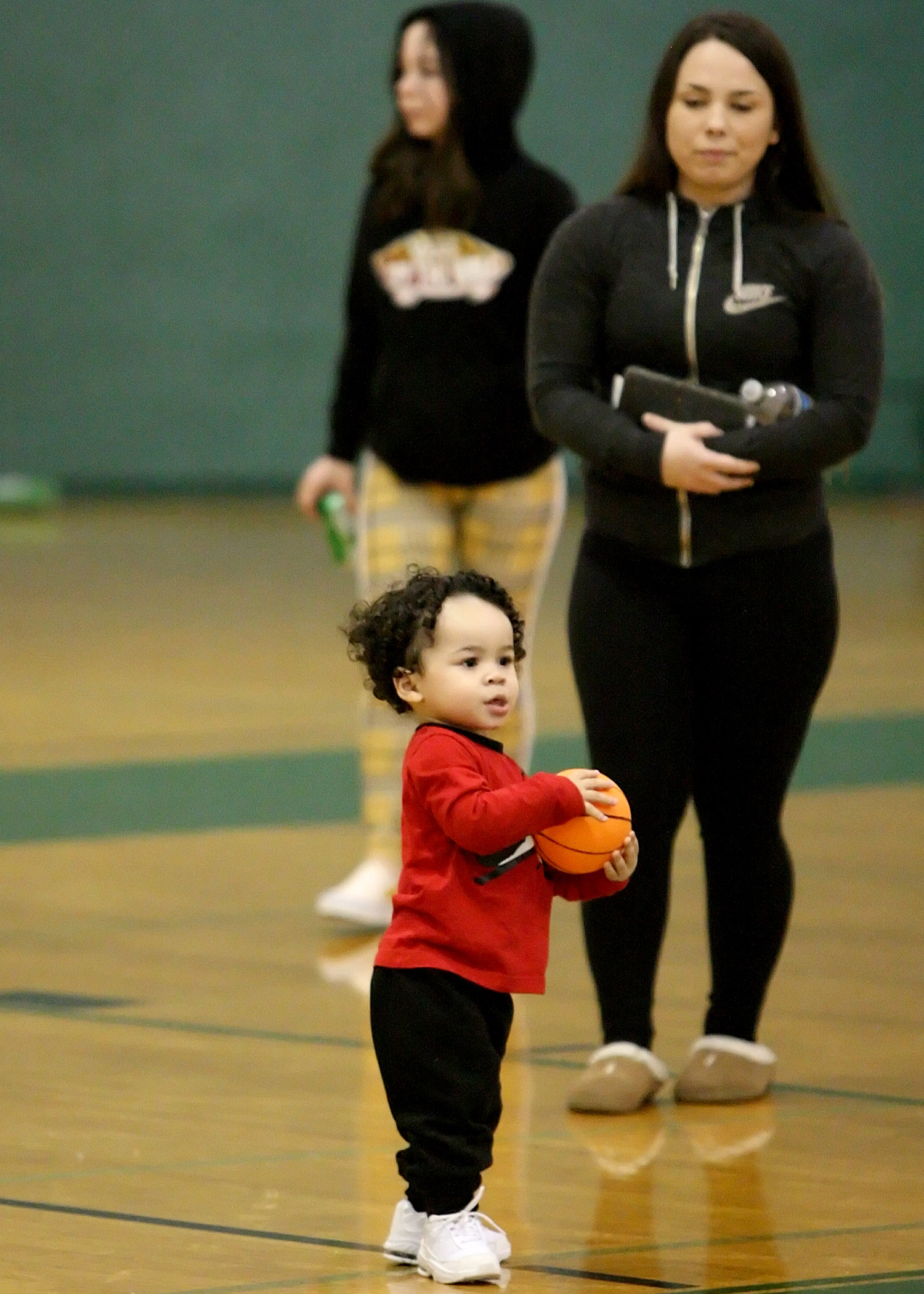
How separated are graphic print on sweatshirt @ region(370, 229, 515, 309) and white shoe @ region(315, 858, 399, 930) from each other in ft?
4.01

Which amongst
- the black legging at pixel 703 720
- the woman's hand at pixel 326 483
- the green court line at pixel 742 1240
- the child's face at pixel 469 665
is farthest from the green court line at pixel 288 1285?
the woman's hand at pixel 326 483

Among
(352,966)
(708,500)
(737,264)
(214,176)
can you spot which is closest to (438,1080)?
(708,500)

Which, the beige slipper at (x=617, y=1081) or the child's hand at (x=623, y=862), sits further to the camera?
the beige slipper at (x=617, y=1081)

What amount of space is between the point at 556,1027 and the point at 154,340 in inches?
568

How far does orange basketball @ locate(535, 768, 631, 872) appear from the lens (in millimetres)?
3062

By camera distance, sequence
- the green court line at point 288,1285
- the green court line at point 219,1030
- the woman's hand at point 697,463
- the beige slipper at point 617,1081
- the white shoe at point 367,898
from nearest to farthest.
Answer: the green court line at point 288,1285
the woman's hand at point 697,463
the beige slipper at point 617,1081
the green court line at point 219,1030
the white shoe at point 367,898

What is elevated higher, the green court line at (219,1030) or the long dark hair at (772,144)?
the long dark hair at (772,144)

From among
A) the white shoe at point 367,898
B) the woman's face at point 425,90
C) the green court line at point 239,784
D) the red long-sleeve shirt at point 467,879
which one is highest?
the woman's face at point 425,90

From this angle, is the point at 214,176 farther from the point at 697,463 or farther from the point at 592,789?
the point at 592,789

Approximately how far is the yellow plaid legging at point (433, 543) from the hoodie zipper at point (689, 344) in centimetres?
145

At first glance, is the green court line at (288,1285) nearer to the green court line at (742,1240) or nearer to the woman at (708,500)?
the green court line at (742,1240)

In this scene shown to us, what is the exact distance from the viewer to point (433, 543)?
213 inches

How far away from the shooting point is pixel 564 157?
1891 centimetres

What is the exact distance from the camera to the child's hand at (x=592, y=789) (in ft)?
10.0
